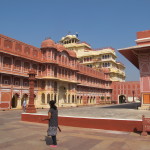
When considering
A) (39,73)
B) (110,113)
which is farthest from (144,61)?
(39,73)

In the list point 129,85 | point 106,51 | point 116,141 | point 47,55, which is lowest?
point 116,141

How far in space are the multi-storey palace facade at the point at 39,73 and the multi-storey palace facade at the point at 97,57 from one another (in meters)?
20.9

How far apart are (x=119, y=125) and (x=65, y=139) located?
11.1ft

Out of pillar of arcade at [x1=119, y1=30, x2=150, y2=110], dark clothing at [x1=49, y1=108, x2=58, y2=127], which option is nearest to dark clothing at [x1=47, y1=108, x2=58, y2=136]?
dark clothing at [x1=49, y1=108, x2=58, y2=127]

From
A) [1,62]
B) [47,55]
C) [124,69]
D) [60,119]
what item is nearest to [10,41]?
[1,62]

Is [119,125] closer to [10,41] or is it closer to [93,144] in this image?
[93,144]

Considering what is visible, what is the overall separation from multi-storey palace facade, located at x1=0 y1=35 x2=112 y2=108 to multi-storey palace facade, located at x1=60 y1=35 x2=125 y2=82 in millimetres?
20920

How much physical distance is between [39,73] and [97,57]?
37813mm

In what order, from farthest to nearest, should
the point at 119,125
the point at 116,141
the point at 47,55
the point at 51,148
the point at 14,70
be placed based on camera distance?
1. the point at 47,55
2. the point at 14,70
3. the point at 119,125
4. the point at 116,141
5. the point at 51,148

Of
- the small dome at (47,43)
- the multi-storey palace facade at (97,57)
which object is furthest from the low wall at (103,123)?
the multi-storey palace facade at (97,57)

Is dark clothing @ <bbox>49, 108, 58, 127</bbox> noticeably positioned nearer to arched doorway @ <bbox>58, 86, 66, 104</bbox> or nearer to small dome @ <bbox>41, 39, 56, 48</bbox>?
small dome @ <bbox>41, 39, 56, 48</bbox>

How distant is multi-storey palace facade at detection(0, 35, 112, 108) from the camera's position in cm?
2750

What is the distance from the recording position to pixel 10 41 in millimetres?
28641

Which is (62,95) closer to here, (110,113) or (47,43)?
(47,43)
